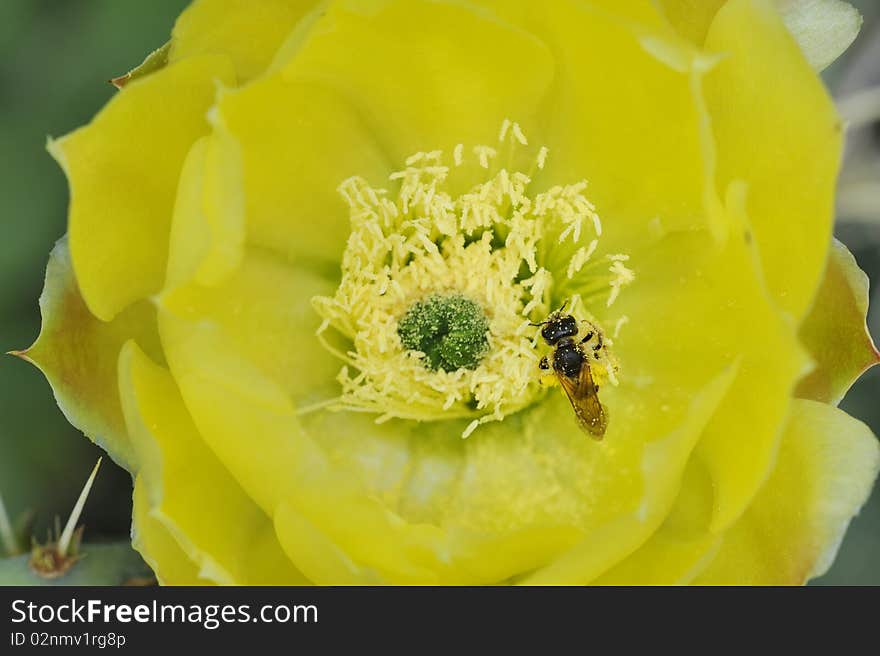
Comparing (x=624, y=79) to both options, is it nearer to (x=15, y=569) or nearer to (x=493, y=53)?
(x=493, y=53)

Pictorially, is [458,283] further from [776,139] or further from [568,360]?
[776,139]

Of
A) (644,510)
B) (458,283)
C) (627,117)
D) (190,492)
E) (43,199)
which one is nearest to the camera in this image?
(644,510)

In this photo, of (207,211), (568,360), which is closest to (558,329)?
(568,360)

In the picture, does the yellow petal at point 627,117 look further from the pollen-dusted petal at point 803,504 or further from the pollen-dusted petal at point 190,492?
the pollen-dusted petal at point 190,492

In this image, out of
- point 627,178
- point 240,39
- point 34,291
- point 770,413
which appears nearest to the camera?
point 770,413

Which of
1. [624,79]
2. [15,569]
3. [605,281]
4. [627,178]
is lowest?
[15,569]

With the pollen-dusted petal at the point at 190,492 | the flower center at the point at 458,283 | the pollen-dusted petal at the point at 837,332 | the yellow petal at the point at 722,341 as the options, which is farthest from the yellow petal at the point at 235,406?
the pollen-dusted petal at the point at 837,332
